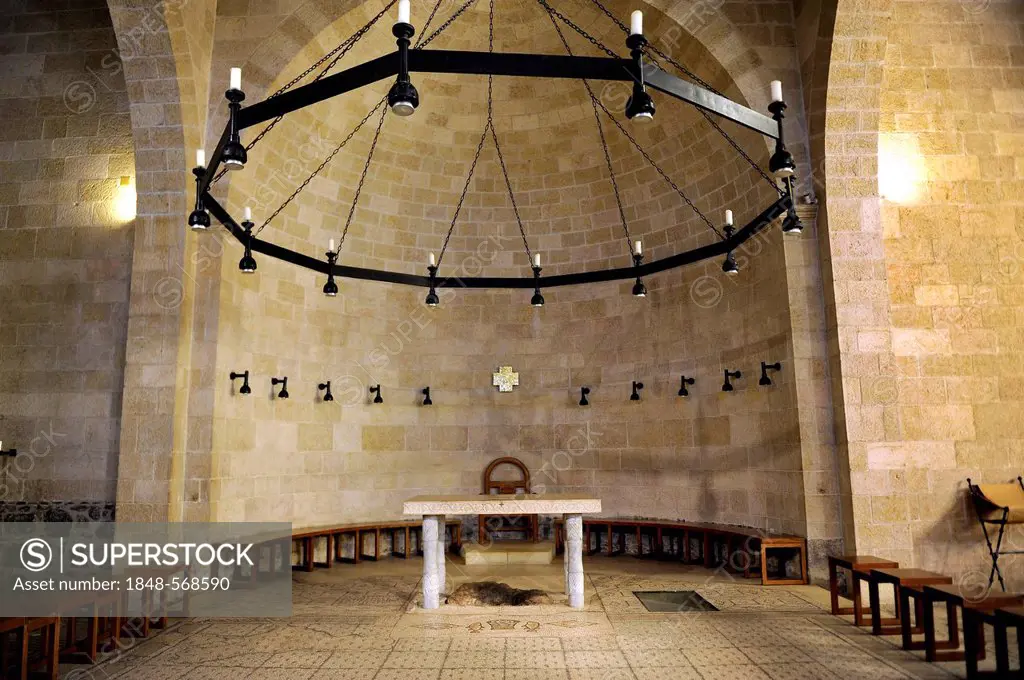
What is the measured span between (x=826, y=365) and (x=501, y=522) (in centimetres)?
477

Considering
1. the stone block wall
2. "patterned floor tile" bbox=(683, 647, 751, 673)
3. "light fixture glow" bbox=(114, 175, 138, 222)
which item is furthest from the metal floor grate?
"light fixture glow" bbox=(114, 175, 138, 222)

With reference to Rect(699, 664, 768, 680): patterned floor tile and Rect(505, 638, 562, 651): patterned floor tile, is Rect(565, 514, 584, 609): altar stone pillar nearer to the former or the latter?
Rect(505, 638, 562, 651): patterned floor tile

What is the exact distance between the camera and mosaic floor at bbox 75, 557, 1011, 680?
4418mm

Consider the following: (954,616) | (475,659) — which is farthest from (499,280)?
(954,616)

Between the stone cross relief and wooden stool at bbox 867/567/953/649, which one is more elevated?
the stone cross relief

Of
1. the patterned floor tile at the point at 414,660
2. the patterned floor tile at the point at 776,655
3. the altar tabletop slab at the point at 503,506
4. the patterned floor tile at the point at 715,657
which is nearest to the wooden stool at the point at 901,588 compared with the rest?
the patterned floor tile at the point at 776,655

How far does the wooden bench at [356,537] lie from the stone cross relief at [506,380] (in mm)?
1937

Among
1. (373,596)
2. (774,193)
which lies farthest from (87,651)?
(774,193)

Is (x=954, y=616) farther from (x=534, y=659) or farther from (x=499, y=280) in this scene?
(x=499, y=280)

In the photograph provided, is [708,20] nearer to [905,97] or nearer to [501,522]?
[905,97]

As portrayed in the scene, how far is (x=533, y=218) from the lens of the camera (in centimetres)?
1018

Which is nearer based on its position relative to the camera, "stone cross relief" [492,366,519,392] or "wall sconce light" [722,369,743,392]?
"wall sconce light" [722,369,743,392]

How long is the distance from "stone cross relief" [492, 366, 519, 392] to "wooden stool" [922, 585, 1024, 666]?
5.96 metres

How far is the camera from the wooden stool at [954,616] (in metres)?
4.03
